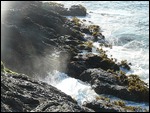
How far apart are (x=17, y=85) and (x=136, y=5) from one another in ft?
206

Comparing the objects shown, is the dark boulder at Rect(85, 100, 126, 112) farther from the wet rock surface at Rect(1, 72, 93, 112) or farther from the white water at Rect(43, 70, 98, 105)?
the white water at Rect(43, 70, 98, 105)

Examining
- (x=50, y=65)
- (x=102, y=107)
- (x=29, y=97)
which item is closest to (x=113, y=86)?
(x=50, y=65)

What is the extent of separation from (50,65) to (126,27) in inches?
1003

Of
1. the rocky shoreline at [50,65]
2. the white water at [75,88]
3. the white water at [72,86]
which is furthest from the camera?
the white water at [72,86]

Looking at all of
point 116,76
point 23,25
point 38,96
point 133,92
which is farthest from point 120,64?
point 38,96

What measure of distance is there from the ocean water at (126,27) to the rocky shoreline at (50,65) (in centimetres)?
202

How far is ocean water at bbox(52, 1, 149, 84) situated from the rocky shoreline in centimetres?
202

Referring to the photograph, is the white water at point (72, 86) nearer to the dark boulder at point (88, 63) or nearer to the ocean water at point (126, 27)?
the dark boulder at point (88, 63)

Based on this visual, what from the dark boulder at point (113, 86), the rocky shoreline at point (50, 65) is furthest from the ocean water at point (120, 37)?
the rocky shoreline at point (50, 65)

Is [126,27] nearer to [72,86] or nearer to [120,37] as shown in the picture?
[120,37]

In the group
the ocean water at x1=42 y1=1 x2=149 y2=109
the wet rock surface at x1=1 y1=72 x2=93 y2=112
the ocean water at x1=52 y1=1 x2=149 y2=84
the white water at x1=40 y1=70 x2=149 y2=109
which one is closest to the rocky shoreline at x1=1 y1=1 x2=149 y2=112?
the wet rock surface at x1=1 y1=72 x2=93 y2=112

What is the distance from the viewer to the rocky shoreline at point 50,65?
54.2 ft

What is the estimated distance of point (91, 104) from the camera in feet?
65.0

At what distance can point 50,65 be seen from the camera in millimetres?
31469
